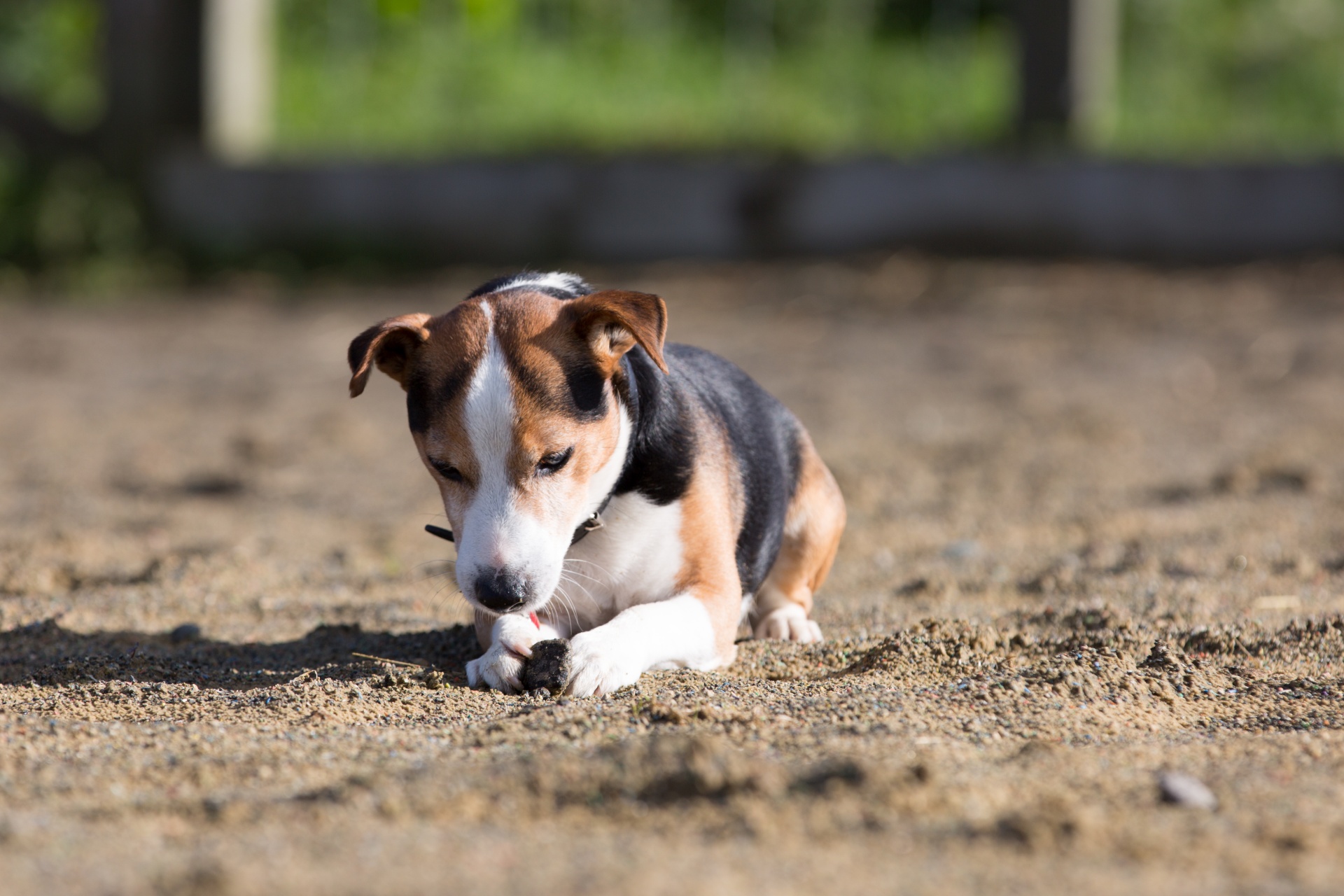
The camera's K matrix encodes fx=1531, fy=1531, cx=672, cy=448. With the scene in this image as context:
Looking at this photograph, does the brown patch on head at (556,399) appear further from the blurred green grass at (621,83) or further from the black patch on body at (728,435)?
the blurred green grass at (621,83)

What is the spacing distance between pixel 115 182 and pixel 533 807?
400 inches

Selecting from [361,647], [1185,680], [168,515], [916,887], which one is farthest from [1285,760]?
[168,515]

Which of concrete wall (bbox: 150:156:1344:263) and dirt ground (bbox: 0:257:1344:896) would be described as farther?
concrete wall (bbox: 150:156:1344:263)

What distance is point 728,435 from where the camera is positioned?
4.42 metres

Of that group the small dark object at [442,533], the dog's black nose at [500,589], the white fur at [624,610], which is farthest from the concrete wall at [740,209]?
the dog's black nose at [500,589]

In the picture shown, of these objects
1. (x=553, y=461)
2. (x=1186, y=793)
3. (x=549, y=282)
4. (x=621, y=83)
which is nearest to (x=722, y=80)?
(x=621, y=83)

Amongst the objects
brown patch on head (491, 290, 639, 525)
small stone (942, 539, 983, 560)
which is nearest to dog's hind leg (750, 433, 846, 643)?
small stone (942, 539, 983, 560)

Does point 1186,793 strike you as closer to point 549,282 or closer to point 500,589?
point 500,589

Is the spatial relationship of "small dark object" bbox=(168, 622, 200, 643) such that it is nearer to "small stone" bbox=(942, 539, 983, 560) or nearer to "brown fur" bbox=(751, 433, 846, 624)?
"brown fur" bbox=(751, 433, 846, 624)

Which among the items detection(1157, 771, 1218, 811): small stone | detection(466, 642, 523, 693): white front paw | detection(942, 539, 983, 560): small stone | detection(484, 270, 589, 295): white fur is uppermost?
detection(484, 270, 589, 295): white fur

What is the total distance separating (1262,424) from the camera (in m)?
7.25

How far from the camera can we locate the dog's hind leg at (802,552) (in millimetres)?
4727

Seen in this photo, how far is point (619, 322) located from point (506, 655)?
2.86ft

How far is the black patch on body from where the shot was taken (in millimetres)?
4000
